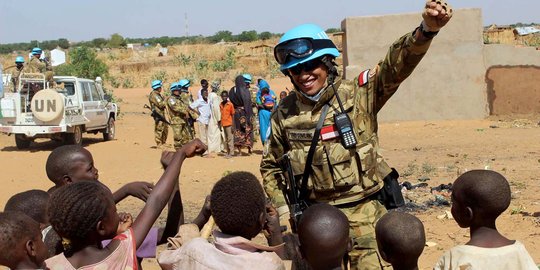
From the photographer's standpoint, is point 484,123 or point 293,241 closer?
point 293,241

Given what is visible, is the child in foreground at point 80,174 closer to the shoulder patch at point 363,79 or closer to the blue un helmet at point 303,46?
the blue un helmet at point 303,46

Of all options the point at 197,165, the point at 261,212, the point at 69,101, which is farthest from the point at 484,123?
the point at 261,212

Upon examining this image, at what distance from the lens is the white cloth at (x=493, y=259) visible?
2922 millimetres

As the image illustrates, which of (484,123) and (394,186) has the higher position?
(394,186)

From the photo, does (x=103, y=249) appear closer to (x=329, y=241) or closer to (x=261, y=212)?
(x=261, y=212)

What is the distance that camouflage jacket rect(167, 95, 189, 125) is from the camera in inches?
558

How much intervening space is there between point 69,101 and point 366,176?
1393 centimetres

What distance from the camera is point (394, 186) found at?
12.2 ft

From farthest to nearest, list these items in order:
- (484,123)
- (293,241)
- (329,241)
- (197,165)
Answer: (484,123)
(197,165)
(293,241)
(329,241)

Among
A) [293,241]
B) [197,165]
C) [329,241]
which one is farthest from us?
[197,165]

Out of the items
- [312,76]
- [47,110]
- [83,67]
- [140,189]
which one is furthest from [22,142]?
[83,67]

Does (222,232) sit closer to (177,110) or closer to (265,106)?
(265,106)

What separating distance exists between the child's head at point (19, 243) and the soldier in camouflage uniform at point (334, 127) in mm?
1432

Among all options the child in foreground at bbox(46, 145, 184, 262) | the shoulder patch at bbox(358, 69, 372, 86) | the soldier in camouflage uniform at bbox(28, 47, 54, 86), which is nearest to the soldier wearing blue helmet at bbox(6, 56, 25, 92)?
the soldier in camouflage uniform at bbox(28, 47, 54, 86)
